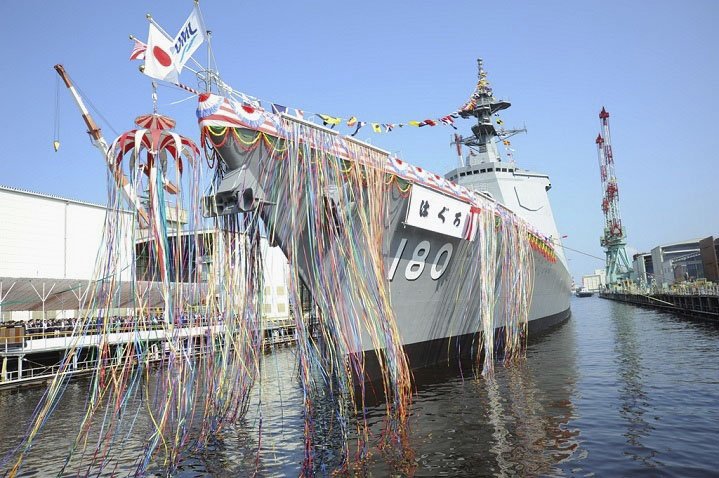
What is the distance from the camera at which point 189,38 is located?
6.78 meters

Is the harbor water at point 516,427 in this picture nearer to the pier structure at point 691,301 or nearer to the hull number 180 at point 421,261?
the hull number 180 at point 421,261

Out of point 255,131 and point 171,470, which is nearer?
point 171,470

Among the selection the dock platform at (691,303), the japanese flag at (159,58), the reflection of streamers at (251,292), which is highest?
the japanese flag at (159,58)

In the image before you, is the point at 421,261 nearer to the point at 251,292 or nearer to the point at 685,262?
the point at 251,292

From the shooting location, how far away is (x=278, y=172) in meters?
8.15

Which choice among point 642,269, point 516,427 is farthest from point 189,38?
point 642,269

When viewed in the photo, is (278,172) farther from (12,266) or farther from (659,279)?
(659,279)

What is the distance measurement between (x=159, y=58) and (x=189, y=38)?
52 cm

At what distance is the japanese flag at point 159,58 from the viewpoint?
653cm

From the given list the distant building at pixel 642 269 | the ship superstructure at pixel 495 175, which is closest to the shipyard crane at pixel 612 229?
the distant building at pixel 642 269

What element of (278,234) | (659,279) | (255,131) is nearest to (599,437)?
(278,234)

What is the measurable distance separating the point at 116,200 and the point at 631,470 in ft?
22.1

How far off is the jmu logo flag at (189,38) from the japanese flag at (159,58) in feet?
0.29

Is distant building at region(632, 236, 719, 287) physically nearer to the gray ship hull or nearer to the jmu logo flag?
the gray ship hull
